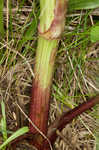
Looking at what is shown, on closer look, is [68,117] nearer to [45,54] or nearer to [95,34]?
[45,54]

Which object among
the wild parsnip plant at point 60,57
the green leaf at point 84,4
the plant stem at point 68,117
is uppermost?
the green leaf at point 84,4

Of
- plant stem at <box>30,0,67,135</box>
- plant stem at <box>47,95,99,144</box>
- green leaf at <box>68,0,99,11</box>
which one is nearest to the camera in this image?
plant stem at <box>30,0,67,135</box>

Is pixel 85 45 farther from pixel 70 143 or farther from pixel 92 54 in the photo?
pixel 70 143

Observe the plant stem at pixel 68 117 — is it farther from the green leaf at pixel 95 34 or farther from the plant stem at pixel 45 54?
the green leaf at pixel 95 34

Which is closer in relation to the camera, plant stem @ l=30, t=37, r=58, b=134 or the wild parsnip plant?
plant stem @ l=30, t=37, r=58, b=134

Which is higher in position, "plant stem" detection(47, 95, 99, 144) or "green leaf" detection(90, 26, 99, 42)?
"green leaf" detection(90, 26, 99, 42)

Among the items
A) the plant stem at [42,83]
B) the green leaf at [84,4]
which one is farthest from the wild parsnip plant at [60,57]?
the plant stem at [42,83]

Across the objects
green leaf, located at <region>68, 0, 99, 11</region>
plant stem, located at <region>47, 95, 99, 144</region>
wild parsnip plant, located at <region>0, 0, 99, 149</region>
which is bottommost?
Answer: plant stem, located at <region>47, 95, 99, 144</region>

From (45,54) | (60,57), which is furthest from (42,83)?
(60,57)

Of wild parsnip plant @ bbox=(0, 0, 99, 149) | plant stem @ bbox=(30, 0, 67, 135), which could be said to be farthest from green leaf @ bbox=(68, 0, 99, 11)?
plant stem @ bbox=(30, 0, 67, 135)

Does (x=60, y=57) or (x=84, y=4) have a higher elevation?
(x=84, y=4)

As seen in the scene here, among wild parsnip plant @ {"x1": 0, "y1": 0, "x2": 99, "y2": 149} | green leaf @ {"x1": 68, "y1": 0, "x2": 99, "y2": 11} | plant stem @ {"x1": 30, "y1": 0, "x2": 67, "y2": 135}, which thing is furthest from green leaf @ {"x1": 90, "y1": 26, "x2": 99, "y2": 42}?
plant stem @ {"x1": 30, "y1": 0, "x2": 67, "y2": 135}

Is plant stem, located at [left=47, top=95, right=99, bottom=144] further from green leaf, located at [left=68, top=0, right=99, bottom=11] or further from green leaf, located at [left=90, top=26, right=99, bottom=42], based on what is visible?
green leaf, located at [left=68, top=0, right=99, bottom=11]

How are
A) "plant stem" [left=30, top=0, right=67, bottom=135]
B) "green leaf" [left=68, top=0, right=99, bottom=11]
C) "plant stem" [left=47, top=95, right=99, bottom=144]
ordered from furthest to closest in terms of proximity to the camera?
1. "green leaf" [left=68, top=0, right=99, bottom=11]
2. "plant stem" [left=47, top=95, right=99, bottom=144]
3. "plant stem" [left=30, top=0, right=67, bottom=135]
